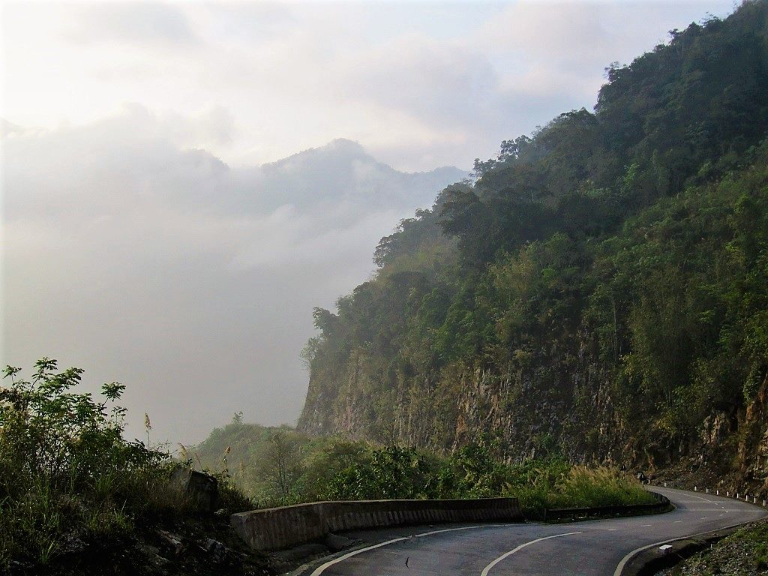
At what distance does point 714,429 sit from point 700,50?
2227 inches

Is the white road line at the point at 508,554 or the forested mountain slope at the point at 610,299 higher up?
the forested mountain slope at the point at 610,299

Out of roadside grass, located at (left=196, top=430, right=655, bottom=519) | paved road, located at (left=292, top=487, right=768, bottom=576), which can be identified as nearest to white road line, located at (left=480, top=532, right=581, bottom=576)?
paved road, located at (left=292, top=487, right=768, bottom=576)

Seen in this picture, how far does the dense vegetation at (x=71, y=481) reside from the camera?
304 inches

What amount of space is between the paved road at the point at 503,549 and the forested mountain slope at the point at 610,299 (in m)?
22.0

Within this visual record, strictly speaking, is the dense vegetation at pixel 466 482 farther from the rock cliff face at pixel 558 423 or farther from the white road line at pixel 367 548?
the rock cliff face at pixel 558 423

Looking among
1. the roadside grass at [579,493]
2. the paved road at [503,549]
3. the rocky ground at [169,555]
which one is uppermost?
the rocky ground at [169,555]

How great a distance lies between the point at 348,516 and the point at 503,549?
3.02 m

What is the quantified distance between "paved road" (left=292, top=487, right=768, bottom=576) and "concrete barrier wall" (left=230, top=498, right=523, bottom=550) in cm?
43

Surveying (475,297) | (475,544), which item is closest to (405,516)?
(475,544)

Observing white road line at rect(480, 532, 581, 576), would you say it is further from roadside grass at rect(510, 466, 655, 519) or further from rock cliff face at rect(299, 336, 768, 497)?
rock cliff face at rect(299, 336, 768, 497)

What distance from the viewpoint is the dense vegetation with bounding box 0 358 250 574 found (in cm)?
771

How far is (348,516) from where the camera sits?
1386cm

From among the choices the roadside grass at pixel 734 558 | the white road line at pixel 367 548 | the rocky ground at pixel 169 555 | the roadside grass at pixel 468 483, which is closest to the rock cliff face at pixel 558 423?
the roadside grass at pixel 468 483

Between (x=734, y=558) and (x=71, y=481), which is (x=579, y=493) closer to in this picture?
(x=734, y=558)
